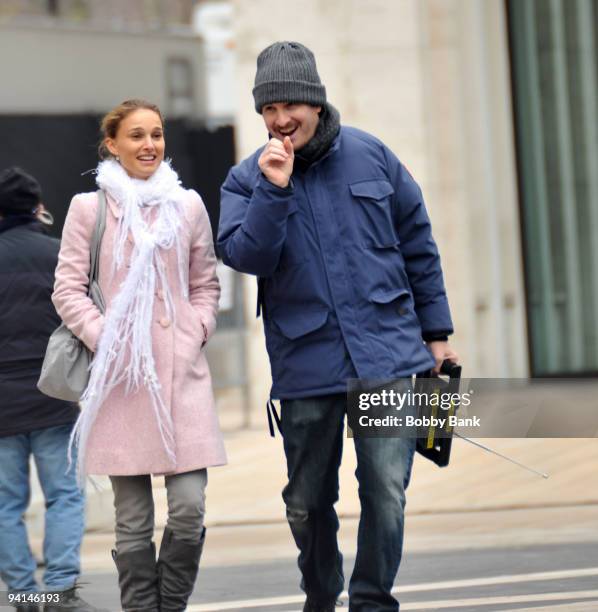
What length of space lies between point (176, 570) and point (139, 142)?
143cm

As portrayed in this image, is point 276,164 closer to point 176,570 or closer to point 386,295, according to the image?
point 386,295

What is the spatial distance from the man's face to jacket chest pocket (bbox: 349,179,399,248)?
23 cm

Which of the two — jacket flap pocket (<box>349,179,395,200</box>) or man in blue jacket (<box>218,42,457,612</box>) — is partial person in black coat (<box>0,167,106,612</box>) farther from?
jacket flap pocket (<box>349,179,395,200</box>)

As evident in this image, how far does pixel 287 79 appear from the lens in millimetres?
5098

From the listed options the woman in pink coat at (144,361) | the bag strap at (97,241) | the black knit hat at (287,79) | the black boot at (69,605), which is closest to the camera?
the black knit hat at (287,79)

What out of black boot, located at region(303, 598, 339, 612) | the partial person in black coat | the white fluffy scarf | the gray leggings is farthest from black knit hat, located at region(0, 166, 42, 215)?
black boot, located at region(303, 598, 339, 612)

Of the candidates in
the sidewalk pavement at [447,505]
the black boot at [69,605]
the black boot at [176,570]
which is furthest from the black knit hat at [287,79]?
the sidewalk pavement at [447,505]

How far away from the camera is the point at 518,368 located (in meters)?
12.3

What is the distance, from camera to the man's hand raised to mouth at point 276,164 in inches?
195

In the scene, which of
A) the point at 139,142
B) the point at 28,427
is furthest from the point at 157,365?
the point at 28,427

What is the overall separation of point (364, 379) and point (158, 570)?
94cm

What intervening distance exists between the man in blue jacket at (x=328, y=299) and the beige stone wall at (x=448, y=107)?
666 cm

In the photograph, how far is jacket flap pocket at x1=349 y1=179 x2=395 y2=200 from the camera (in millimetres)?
5176

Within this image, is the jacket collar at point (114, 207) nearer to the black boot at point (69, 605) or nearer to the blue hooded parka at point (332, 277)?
the blue hooded parka at point (332, 277)
